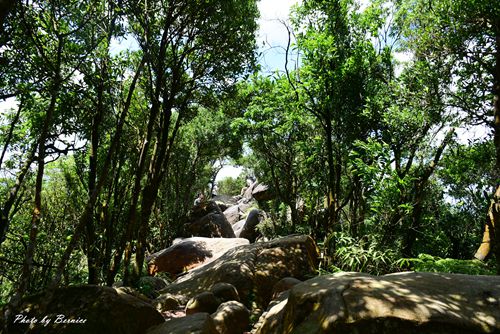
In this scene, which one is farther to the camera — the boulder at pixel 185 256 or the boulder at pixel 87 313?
the boulder at pixel 185 256

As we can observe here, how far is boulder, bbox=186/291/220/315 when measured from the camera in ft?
26.5

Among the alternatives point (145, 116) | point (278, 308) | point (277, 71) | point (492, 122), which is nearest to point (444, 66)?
point (492, 122)

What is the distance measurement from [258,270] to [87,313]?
5.92m

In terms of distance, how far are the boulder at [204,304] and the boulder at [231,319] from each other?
0.81 meters

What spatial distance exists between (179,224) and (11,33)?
69.4ft

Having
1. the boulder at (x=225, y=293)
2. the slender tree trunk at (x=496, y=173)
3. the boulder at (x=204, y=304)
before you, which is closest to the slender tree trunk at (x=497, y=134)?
the slender tree trunk at (x=496, y=173)

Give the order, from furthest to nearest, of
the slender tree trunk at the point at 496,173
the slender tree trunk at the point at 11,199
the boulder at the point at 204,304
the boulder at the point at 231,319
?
the slender tree trunk at the point at 496,173 → the boulder at the point at 204,304 → the slender tree trunk at the point at 11,199 → the boulder at the point at 231,319

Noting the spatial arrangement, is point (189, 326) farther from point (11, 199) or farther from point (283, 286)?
point (11, 199)

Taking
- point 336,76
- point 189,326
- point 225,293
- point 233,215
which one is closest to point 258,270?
point 225,293

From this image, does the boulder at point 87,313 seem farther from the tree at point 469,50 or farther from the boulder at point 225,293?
the tree at point 469,50

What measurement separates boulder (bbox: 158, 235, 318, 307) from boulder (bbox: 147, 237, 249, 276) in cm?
539

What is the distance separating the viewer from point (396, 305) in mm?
3670

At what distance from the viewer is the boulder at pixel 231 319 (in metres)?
6.76

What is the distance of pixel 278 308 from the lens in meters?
5.39
